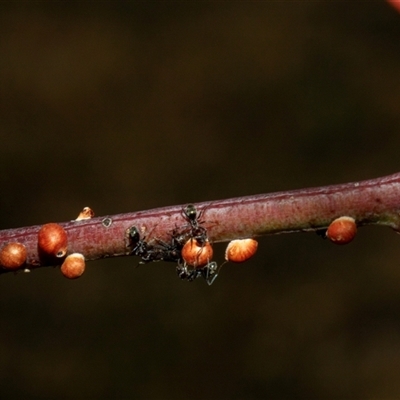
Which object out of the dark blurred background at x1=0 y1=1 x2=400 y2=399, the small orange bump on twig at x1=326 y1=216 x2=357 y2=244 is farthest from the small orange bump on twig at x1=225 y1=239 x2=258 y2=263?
the dark blurred background at x1=0 y1=1 x2=400 y2=399

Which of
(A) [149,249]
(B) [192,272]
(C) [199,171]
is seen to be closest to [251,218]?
Result: (A) [149,249]

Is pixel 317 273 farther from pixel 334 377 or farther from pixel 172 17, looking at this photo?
pixel 172 17

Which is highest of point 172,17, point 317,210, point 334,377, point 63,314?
point 172,17

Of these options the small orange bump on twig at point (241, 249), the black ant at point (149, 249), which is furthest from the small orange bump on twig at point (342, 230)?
the black ant at point (149, 249)

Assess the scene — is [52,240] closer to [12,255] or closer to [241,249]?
[12,255]

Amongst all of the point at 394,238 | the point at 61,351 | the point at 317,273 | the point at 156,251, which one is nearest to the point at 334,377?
the point at 317,273

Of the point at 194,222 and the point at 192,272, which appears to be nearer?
the point at 194,222

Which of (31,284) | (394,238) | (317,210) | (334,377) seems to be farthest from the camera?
(394,238)

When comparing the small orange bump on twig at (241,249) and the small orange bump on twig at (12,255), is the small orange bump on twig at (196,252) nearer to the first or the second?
the small orange bump on twig at (241,249)
